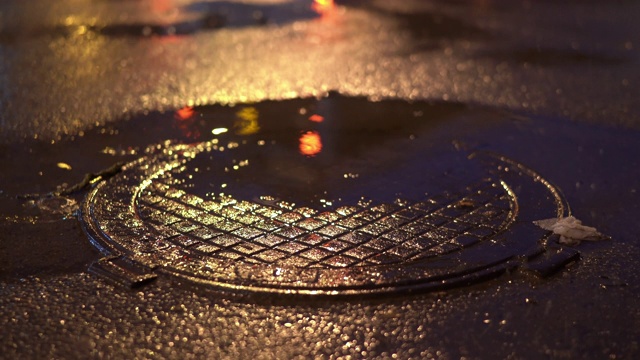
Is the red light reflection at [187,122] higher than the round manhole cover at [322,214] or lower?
lower

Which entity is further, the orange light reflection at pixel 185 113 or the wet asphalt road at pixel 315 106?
the orange light reflection at pixel 185 113

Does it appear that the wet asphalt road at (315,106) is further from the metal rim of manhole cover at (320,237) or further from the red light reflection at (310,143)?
the red light reflection at (310,143)

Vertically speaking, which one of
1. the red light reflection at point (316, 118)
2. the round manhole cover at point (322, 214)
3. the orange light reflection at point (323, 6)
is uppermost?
the round manhole cover at point (322, 214)

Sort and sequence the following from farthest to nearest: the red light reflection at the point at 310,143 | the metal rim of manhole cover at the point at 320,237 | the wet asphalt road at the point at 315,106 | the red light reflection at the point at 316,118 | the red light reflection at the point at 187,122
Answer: the red light reflection at the point at 316,118
the red light reflection at the point at 187,122
the red light reflection at the point at 310,143
the metal rim of manhole cover at the point at 320,237
the wet asphalt road at the point at 315,106

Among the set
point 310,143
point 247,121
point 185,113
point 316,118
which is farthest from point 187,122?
point 310,143

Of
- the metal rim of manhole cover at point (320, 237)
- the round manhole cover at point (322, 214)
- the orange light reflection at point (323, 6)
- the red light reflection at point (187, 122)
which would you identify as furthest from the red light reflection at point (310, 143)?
the orange light reflection at point (323, 6)

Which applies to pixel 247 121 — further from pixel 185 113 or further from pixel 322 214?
pixel 322 214

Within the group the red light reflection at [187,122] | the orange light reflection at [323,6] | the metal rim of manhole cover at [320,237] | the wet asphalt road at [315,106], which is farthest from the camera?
the orange light reflection at [323,6]
